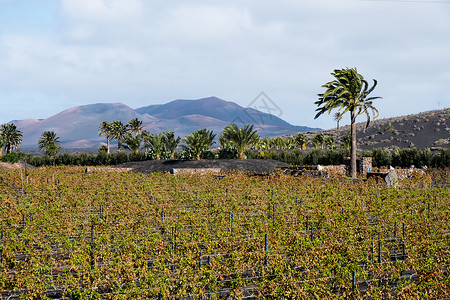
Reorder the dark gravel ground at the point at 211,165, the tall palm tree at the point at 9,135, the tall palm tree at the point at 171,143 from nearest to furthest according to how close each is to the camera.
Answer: the dark gravel ground at the point at 211,165, the tall palm tree at the point at 171,143, the tall palm tree at the point at 9,135

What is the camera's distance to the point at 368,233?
49.7 feet

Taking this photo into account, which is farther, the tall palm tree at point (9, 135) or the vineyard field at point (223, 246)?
the tall palm tree at point (9, 135)

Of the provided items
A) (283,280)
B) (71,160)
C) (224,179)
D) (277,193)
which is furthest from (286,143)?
(283,280)

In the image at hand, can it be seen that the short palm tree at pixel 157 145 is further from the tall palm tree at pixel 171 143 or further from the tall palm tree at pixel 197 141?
the tall palm tree at pixel 197 141

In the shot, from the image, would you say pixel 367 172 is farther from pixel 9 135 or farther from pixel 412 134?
pixel 9 135

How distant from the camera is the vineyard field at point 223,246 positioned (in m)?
9.77

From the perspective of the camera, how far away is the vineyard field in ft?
32.0

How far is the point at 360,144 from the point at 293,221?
257ft

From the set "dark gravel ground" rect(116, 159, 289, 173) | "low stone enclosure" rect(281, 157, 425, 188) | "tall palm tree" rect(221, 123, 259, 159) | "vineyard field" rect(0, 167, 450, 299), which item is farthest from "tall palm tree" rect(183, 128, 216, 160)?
"vineyard field" rect(0, 167, 450, 299)

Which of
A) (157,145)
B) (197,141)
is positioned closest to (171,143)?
(157,145)

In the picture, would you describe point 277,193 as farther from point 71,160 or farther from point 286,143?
point 286,143

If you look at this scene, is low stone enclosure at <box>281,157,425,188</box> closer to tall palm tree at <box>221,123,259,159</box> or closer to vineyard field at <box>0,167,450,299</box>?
vineyard field at <box>0,167,450,299</box>

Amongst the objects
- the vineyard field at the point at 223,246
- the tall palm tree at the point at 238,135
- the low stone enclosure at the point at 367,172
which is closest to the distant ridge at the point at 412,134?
the low stone enclosure at the point at 367,172

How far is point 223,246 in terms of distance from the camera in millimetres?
13547
